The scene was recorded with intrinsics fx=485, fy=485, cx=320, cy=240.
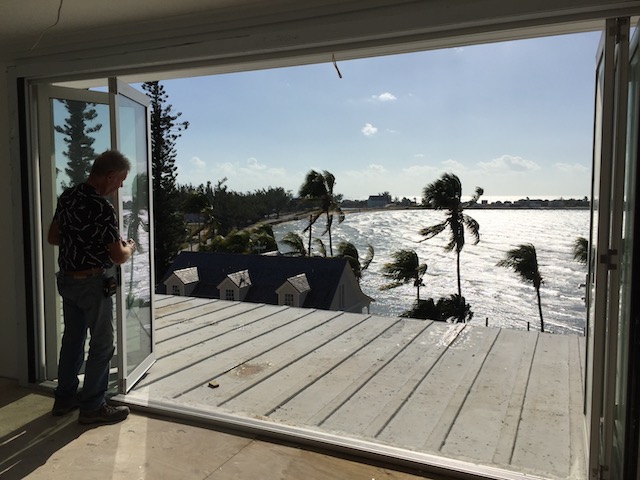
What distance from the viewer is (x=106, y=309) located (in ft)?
8.54

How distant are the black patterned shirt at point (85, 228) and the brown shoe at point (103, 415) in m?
0.79

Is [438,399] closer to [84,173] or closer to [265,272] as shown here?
[84,173]

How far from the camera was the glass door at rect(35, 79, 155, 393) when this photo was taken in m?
3.13

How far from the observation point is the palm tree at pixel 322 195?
38.9m

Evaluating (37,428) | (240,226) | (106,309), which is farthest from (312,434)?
(240,226)

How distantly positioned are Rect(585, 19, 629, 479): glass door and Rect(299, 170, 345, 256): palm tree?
121 feet

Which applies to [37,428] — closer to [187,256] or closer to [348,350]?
[348,350]

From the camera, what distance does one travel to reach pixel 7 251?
10.5 feet

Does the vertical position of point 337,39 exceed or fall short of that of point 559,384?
it exceeds it

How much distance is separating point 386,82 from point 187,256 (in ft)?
102

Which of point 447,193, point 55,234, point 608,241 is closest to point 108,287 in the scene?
point 55,234

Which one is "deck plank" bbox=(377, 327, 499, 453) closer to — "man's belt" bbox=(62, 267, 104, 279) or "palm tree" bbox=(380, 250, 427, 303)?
"man's belt" bbox=(62, 267, 104, 279)

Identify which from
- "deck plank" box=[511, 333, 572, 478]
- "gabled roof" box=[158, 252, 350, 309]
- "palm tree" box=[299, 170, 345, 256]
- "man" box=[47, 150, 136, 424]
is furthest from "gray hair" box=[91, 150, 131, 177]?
"palm tree" box=[299, 170, 345, 256]

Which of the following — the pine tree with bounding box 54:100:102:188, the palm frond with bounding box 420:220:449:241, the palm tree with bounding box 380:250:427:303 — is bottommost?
the palm tree with bounding box 380:250:427:303
